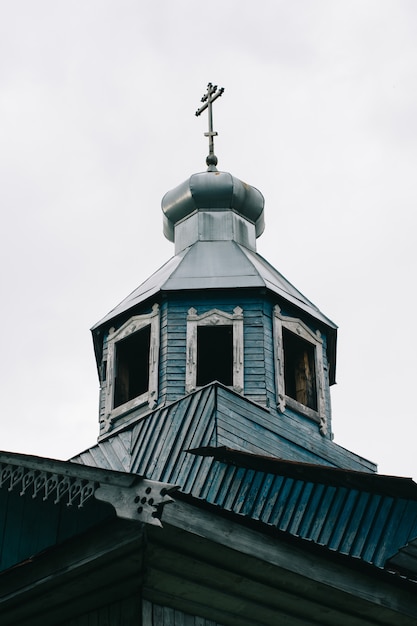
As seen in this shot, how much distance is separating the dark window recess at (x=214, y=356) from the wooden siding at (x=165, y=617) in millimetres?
8804

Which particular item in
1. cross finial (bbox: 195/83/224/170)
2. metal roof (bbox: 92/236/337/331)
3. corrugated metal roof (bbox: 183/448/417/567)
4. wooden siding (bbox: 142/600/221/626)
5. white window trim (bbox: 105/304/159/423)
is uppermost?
cross finial (bbox: 195/83/224/170)

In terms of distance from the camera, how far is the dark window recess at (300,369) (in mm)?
17109

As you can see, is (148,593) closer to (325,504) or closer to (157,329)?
(325,504)

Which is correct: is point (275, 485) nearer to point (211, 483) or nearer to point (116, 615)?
point (211, 483)

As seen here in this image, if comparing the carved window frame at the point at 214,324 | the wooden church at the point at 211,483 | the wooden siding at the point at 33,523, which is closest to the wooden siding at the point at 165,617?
the wooden church at the point at 211,483

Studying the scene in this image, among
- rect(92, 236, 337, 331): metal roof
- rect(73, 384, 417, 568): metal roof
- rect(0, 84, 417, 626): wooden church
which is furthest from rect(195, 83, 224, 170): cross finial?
rect(73, 384, 417, 568): metal roof

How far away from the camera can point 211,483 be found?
1330 centimetres

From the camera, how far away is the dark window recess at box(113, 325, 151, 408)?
17.2 m

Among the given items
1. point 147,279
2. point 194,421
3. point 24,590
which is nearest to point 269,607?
point 24,590

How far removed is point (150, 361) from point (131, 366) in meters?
2.02

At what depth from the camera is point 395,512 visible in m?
12.6

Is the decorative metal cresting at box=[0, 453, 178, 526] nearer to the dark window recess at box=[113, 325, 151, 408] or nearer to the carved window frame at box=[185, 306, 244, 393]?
the carved window frame at box=[185, 306, 244, 393]

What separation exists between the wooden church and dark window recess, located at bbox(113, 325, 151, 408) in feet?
0.11

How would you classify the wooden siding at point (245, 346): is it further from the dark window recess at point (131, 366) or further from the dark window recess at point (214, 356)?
the dark window recess at point (214, 356)
